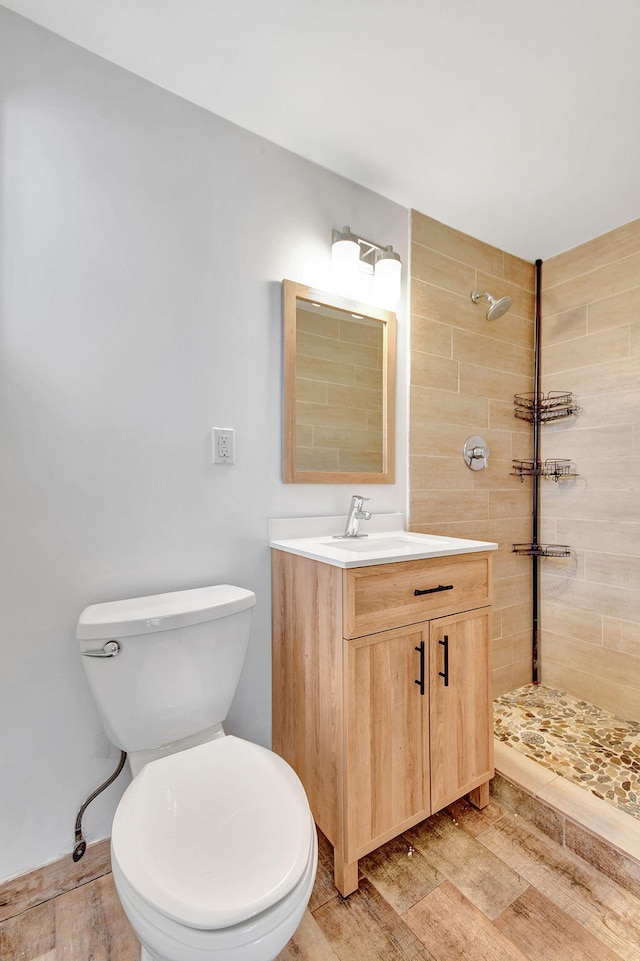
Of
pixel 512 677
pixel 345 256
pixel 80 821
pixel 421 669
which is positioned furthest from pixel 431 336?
pixel 80 821

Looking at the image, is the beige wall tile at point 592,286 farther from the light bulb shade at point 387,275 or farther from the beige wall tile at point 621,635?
the beige wall tile at point 621,635

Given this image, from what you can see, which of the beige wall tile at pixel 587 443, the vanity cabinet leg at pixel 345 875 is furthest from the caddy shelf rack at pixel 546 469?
the vanity cabinet leg at pixel 345 875

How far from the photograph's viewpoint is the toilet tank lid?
104cm

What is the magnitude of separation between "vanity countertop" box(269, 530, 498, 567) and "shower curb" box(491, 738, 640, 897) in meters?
0.81

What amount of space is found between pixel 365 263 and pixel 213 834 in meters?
1.83

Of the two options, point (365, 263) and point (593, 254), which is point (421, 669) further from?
point (593, 254)

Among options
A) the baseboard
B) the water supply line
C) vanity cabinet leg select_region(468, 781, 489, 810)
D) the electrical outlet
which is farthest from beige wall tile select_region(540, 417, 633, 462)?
the baseboard

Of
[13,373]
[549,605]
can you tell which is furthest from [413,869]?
[13,373]

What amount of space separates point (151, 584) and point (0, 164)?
120 centimetres

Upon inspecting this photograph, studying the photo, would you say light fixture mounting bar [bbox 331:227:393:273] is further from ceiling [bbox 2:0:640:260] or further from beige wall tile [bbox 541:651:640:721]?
beige wall tile [bbox 541:651:640:721]

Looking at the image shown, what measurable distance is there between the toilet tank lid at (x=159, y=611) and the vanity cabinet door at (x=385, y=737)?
14.0 inches

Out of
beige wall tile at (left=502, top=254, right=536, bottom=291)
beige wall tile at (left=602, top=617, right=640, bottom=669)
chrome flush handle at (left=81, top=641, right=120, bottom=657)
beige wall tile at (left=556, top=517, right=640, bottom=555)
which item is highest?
beige wall tile at (left=502, top=254, right=536, bottom=291)

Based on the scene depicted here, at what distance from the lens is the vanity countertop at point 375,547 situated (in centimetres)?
119

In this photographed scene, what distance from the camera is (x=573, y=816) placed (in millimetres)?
1309
